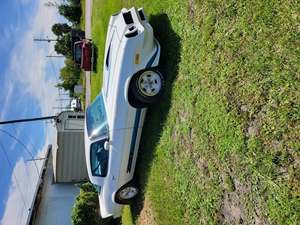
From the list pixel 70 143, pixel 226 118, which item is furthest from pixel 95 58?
pixel 226 118

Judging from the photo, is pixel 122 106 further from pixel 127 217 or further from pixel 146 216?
pixel 127 217

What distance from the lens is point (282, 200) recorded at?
5004 millimetres

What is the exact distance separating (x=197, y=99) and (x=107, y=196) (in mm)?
4121

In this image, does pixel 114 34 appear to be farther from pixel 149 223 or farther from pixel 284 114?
pixel 284 114

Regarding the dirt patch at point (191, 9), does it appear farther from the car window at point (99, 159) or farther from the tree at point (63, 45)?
the tree at point (63, 45)

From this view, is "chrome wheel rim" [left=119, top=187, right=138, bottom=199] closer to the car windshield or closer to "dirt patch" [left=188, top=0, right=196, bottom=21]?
the car windshield

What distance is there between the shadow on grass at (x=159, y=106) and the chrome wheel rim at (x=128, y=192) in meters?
0.15

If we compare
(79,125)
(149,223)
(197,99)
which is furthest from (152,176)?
(79,125)

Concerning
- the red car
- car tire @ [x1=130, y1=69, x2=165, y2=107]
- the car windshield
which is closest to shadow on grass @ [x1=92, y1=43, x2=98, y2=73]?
the red car

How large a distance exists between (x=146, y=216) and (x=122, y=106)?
8.46ft

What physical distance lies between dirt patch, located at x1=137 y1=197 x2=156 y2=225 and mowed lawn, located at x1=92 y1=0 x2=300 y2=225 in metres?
0.08

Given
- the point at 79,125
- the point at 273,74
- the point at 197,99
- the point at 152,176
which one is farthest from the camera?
the point at 79,125

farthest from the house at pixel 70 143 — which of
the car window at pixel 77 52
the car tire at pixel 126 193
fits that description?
the car tire at pixel 126 193

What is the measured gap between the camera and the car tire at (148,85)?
9.02m
